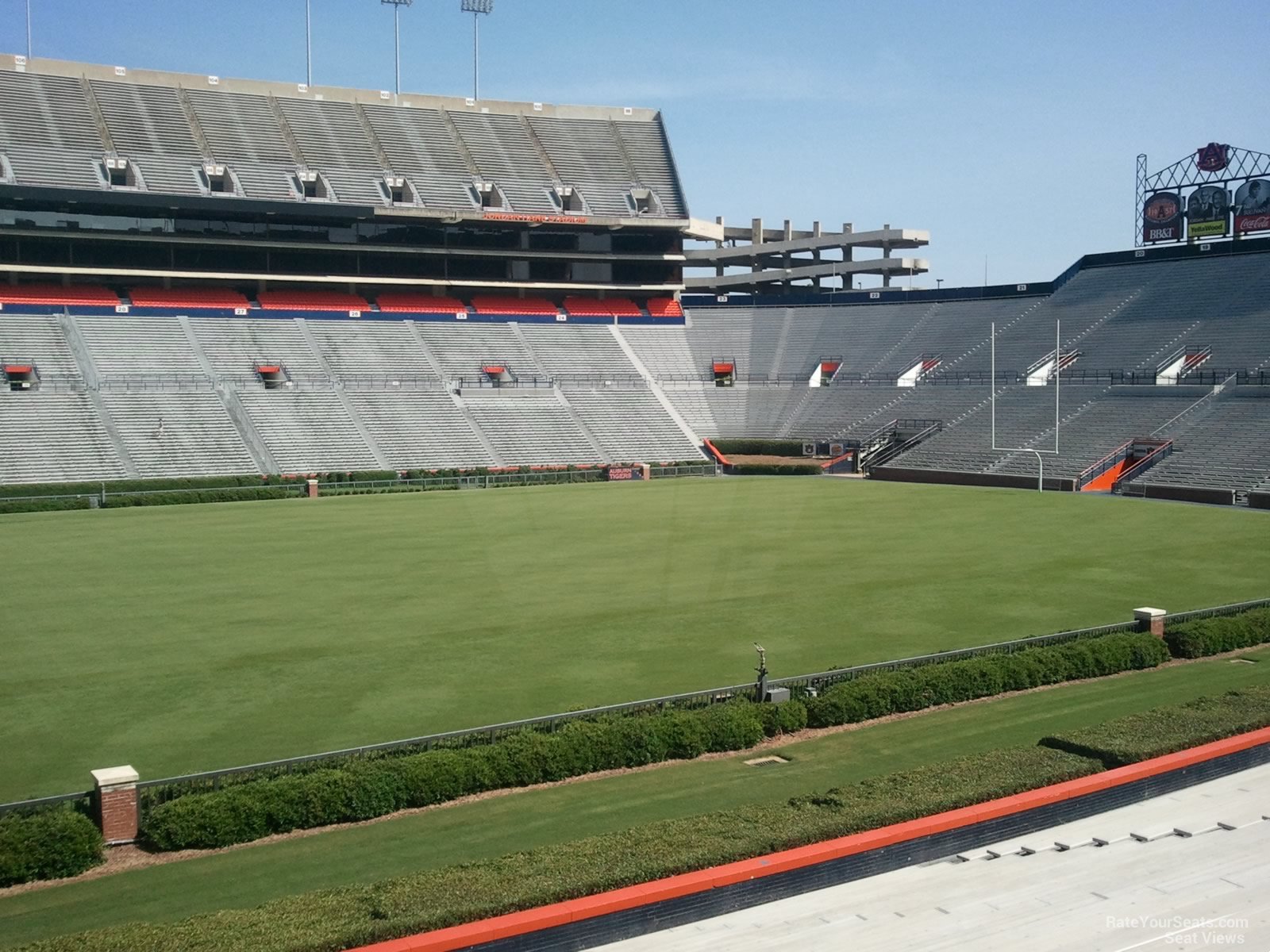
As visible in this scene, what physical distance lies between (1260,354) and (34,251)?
220 feet

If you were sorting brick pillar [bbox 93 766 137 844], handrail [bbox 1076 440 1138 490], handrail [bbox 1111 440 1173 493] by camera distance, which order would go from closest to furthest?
1. brick pillar [bbox 93 766 137 844]
2. handrail [bbox 1111 440 1173 493]
3. handrail [bbox 1076 440 1138 490]

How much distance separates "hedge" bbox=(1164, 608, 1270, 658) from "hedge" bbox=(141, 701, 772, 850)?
9.15m

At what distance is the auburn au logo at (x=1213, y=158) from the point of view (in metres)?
66.2

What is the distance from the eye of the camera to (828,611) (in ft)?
85.7

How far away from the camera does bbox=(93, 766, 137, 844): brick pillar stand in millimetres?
13539

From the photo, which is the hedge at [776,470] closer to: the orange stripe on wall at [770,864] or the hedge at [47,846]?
the orange stripe on wall at [770,864]

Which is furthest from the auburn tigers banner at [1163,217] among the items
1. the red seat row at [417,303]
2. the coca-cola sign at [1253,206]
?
the red seat row at [417,303]

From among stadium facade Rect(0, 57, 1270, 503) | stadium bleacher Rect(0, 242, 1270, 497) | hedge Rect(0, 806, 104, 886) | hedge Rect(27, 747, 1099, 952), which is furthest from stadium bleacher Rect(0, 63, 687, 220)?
hedge Rect(27, 747, 1099, 952)

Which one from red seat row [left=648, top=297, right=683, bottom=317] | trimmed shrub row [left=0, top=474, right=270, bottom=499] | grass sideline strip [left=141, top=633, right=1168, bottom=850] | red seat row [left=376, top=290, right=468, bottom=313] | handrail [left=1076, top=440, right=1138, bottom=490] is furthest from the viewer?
red seat row [left=648, top=297, right=683, bottom=317]

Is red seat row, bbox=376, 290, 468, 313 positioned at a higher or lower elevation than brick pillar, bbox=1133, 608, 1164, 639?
higher

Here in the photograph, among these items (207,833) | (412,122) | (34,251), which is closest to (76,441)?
(34,251)

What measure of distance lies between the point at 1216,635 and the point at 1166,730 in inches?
289

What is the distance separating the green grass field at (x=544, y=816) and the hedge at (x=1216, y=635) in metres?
2.08

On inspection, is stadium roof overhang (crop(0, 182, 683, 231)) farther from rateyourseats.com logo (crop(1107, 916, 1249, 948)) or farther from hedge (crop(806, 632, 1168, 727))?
rateyourseats.com logo (crop(1107, 916, 1249, 948))
